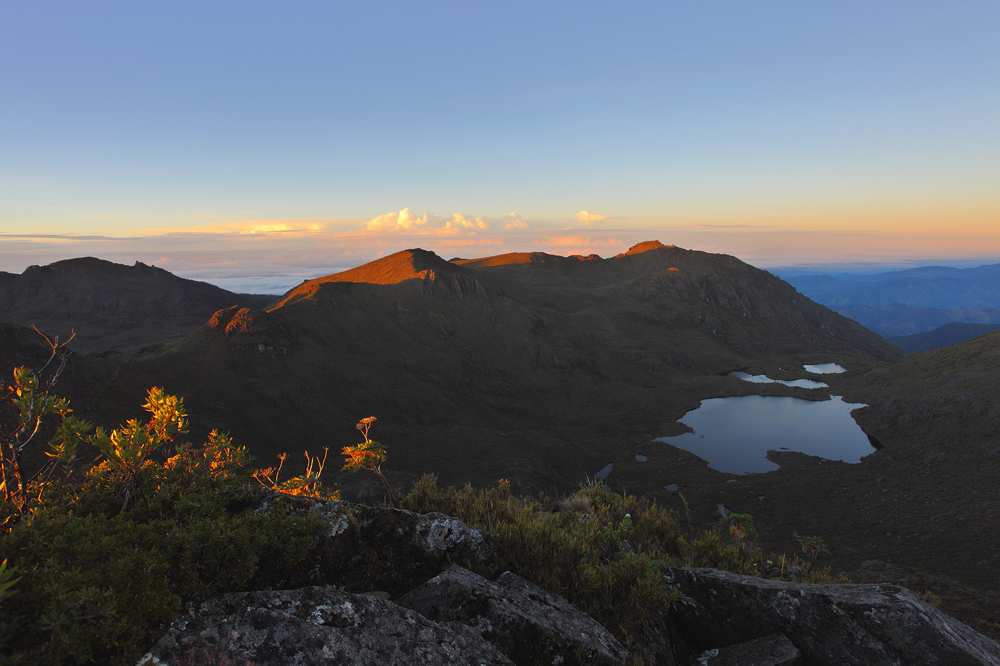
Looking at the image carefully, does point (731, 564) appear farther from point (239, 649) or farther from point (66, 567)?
point (66, 567)

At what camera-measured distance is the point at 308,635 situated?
3.74m

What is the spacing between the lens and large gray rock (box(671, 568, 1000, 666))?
5312mm

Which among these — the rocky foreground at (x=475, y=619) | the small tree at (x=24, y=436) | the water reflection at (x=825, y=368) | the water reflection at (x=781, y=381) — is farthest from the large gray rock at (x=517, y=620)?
the water reflection at (x=825, y=368)

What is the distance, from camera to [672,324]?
11525cm

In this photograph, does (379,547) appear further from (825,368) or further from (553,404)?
(825,368)

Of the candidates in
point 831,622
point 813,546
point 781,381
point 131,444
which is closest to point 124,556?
point 131,444

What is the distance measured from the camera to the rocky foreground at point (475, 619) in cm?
371

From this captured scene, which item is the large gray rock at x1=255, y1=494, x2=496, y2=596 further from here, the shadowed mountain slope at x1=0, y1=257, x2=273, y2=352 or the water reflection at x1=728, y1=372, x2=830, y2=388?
the shadowed mountain slope at x1=0, y1=257, x2=273, y2=352

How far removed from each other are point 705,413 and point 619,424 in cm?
1804

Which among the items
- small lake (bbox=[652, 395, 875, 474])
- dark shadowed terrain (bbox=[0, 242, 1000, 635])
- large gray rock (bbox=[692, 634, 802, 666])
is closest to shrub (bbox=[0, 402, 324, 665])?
large gray rock (bbox=[692, 634, 802, 666])

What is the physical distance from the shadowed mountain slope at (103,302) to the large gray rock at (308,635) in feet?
336

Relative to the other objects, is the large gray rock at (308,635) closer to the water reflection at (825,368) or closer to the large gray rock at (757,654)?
the large gray rock at (757,654)

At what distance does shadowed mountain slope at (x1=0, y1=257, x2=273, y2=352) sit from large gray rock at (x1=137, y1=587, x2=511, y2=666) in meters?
103

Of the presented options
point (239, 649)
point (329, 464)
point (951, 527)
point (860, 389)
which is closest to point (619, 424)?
point (951, 527)
